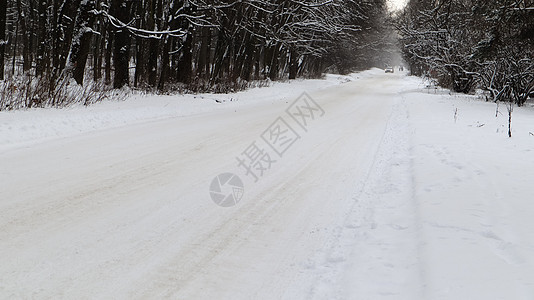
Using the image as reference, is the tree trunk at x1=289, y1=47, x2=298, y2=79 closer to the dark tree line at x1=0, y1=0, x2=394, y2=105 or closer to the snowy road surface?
the dark tree line at x1=0, y1=0, x2=394, y2=105

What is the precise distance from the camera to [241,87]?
69.2 ft

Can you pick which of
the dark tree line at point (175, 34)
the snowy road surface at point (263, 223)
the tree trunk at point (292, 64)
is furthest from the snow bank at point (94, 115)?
the tree trunk at point (292, 64)

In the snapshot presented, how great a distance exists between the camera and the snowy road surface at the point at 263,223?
2916 mm

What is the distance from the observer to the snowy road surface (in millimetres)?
2916

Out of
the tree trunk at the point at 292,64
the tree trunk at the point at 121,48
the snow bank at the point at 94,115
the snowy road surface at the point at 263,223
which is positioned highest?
the tree trunk at the point at 292,64

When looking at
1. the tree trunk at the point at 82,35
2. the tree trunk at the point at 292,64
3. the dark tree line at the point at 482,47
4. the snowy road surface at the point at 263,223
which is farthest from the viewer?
the tree trunk at the point at 292,64

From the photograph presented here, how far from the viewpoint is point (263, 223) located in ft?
13.6

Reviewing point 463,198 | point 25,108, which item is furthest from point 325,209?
point 25,108

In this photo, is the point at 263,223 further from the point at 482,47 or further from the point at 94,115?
the point at 482,47

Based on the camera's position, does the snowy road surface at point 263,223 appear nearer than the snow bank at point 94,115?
Yes

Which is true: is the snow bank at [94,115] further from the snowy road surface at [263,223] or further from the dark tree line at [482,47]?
the dark tree line at [482,47]

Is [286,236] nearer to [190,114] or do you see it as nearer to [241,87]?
[190,114]

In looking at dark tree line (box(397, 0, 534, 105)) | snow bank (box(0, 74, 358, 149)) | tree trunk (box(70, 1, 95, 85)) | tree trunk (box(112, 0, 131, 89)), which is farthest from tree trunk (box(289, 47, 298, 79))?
tree trunk (box(70, 1, 95, 85))

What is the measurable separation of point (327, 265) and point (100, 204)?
8.51 feet
